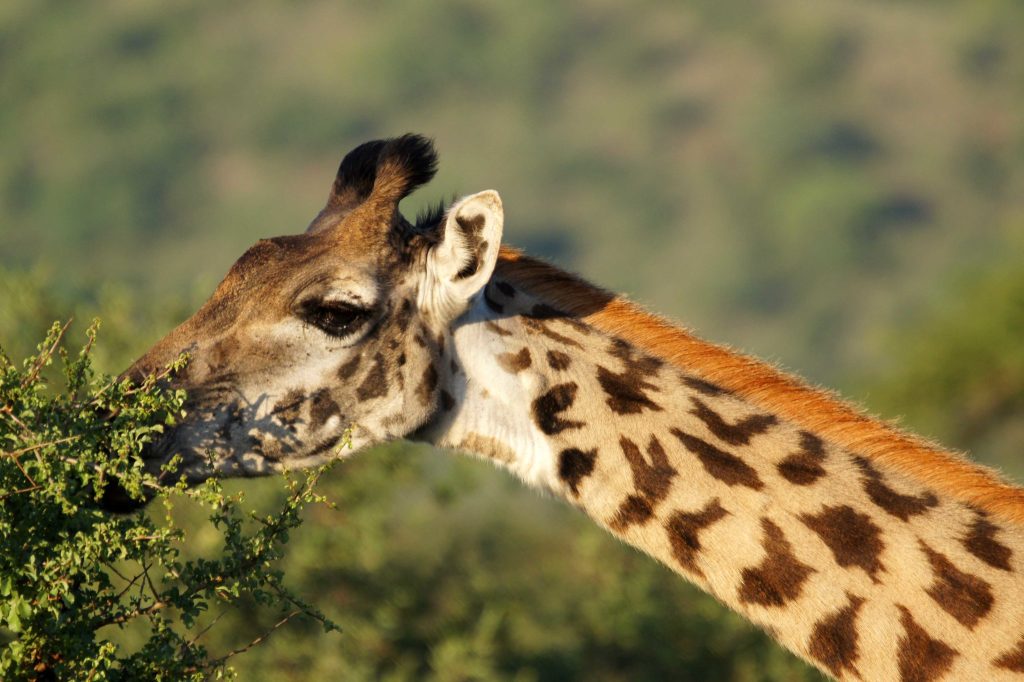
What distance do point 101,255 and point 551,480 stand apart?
373 ft

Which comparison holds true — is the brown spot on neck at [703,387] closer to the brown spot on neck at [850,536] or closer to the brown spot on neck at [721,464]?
the brown spot on neck at [721,464]

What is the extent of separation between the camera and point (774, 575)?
6.77 meters

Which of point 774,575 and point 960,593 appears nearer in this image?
point 960,593

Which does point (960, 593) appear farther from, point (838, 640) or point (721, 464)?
point (721, 464)

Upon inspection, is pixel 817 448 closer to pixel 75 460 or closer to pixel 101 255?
pixel 75 460

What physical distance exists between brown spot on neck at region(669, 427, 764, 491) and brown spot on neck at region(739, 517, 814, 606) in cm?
24

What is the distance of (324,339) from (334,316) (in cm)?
12

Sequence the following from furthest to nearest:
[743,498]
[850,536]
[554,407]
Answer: [554,407] → [743,498] → [850,536]

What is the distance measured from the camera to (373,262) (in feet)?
24.5

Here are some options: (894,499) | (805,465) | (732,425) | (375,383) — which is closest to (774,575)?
(805,465)

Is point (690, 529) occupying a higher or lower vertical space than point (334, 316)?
lower

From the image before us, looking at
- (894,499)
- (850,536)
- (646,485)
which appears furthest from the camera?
(646,485)

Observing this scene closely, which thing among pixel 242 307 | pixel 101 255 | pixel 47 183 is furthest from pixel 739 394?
pixel 47 183

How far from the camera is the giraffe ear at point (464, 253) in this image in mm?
7297
